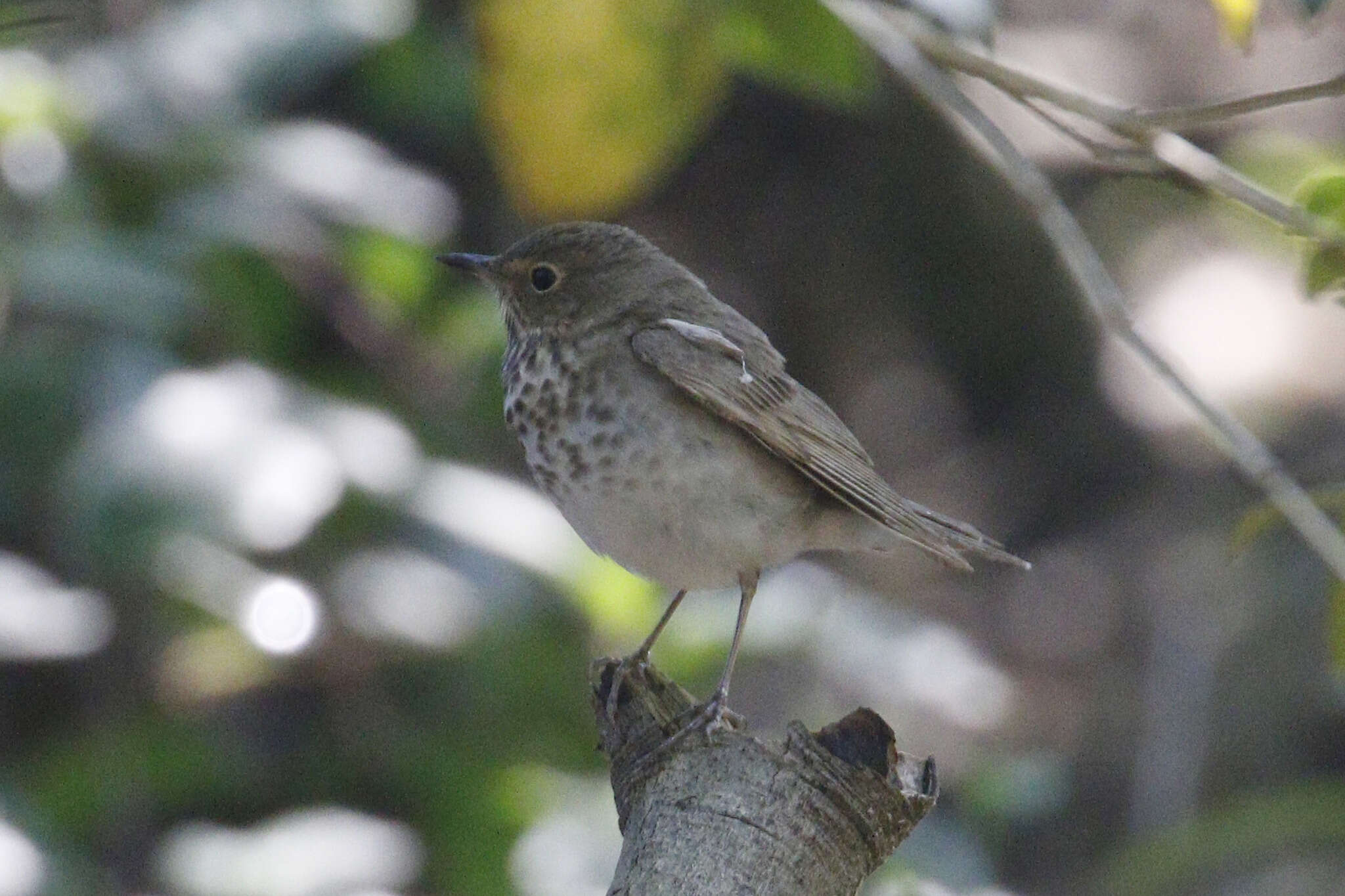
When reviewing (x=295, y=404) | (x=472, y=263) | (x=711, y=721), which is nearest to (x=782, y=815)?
(x=711, y=721)

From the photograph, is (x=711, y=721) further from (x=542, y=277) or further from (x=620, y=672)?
(x=542, y=277)

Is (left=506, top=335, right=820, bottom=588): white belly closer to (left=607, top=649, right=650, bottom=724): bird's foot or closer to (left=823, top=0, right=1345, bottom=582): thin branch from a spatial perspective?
(left=607, top=649, right=650, bottom=724): bird's foot

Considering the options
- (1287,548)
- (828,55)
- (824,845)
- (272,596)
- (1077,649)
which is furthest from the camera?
(1077,649)

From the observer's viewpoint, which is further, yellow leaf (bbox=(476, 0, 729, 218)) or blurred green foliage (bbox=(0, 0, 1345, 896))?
blurred green foliage (bbox=(0, 0, 1345, 896))

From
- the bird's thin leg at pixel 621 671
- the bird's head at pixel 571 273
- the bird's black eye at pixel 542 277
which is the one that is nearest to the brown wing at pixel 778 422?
the bird's head at pixel 571 273

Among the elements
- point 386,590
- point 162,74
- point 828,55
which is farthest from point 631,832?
point 162,74

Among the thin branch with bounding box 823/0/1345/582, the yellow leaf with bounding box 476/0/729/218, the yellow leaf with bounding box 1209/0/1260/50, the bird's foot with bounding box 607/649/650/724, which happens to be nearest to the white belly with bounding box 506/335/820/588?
the bird's foot with bounding box 607/649/650/724

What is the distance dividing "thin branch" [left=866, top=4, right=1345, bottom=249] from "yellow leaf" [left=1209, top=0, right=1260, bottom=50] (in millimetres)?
112

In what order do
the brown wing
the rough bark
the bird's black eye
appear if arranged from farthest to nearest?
the bird's black eye < the brown wing < the rough bark

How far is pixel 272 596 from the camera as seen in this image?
159 inches

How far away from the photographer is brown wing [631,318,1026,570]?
312 cm

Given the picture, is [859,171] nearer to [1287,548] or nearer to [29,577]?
[1287,548]

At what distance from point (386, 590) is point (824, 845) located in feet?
6.79

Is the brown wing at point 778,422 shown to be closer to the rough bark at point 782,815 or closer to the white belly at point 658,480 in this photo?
the white belly at point 658,480
